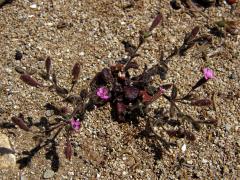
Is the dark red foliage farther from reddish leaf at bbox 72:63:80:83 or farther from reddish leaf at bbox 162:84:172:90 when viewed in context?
reddish leaf at bbox 162:84:172:90

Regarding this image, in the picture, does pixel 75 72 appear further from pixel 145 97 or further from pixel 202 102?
pixel 202 102

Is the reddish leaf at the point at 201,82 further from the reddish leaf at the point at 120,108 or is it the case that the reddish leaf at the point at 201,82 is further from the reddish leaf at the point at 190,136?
the reddish leaf at the point at 120,108

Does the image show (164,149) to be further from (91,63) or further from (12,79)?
(12,79)

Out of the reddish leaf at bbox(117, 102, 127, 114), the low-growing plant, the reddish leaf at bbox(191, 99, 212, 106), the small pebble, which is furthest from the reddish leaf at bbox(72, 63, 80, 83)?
the reddish leaf at bbox(191, 99, 212, 106)

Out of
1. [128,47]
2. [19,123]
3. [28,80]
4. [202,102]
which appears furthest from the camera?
[128,47]

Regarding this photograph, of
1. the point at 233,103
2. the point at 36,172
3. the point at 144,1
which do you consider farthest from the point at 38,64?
the point at 233,103

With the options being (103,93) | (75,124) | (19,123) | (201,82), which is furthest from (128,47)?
(19,123)
